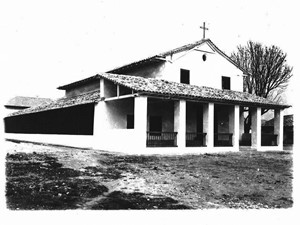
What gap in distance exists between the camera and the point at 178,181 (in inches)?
437

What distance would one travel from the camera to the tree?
1460 inches

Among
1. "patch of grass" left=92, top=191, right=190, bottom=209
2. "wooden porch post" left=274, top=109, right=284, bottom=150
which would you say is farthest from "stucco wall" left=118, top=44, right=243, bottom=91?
"patch of grass" left=92, top=191, right=190, bottom=209

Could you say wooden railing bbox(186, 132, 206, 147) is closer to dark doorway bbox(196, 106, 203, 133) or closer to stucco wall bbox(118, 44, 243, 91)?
dark doorway bbox(196, 106, 203, 133)

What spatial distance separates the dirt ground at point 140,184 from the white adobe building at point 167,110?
4.27 meters

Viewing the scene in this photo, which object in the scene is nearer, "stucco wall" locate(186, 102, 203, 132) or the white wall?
the white wall

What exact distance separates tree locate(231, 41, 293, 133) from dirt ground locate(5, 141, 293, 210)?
24385 mm

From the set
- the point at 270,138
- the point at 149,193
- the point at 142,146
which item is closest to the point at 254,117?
the point at 270,138

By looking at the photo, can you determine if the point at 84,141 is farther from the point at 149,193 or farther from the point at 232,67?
the point at 149,193

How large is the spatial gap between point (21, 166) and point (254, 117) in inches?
665

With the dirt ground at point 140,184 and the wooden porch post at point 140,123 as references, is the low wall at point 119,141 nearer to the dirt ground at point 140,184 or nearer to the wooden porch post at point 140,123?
the wooden porch post at point 140,123

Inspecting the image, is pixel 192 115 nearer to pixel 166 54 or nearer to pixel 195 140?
pixel 195 140

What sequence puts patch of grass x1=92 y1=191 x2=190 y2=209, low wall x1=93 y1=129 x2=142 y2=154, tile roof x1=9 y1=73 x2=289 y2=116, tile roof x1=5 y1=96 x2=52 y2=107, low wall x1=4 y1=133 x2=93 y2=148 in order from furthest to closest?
tile roof x1=5 y1=96 x2=52 y2=107 < low wall x1=4 y1=133 x2=93 y2=148 < tile roof x1=9 y1=73 x2=289 y2=116 < low wall x1=93 y1=129 x2=142 y2=154 < patch of grass x1=92 y1=191 x2=190 y2=209

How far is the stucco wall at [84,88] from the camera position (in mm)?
27506

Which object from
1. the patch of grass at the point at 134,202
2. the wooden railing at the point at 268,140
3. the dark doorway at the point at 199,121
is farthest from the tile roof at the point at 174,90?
the patch of grass at the point at 134,202
